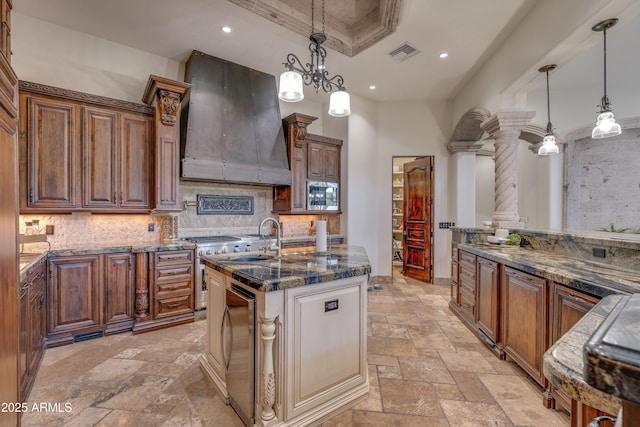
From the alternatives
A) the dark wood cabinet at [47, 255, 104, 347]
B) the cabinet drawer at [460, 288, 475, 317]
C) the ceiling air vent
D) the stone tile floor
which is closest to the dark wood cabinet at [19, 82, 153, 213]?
the dark wood cabinet at [47, 255, 104, 347]

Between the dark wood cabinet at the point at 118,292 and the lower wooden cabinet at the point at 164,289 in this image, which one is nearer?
the dark wood cabinet at the point at 118,292

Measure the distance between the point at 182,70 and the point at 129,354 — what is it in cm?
370

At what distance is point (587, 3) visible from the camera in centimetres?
226

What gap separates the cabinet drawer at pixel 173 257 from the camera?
3236 mm

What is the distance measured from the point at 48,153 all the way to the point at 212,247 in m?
1.94

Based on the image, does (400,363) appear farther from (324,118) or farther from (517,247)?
(324,118)

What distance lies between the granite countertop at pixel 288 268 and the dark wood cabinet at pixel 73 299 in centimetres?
166

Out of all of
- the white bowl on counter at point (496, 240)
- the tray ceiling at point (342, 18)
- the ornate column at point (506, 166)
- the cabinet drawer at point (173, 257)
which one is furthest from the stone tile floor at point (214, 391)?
the tray ceiling at point (342, 18)

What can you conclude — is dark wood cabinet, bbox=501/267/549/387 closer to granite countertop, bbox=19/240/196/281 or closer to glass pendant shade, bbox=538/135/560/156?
glass pendant shade, bbox=538/135/560/156

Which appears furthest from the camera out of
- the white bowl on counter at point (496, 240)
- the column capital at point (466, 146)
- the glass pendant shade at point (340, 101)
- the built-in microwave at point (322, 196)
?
the column capital at point (466, 146)

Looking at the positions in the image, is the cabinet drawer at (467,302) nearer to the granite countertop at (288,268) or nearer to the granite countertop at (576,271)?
the granite countertop at (576,271)

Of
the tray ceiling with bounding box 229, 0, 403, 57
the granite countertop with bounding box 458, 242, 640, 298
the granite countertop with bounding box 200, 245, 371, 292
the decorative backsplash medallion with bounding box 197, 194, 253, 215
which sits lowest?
the granite countertop with bounding box 458, 242, 640, 298

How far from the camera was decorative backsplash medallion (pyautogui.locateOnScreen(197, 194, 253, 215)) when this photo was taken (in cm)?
420

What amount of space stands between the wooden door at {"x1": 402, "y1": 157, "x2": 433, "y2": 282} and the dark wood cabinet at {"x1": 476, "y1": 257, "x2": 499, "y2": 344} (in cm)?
243
